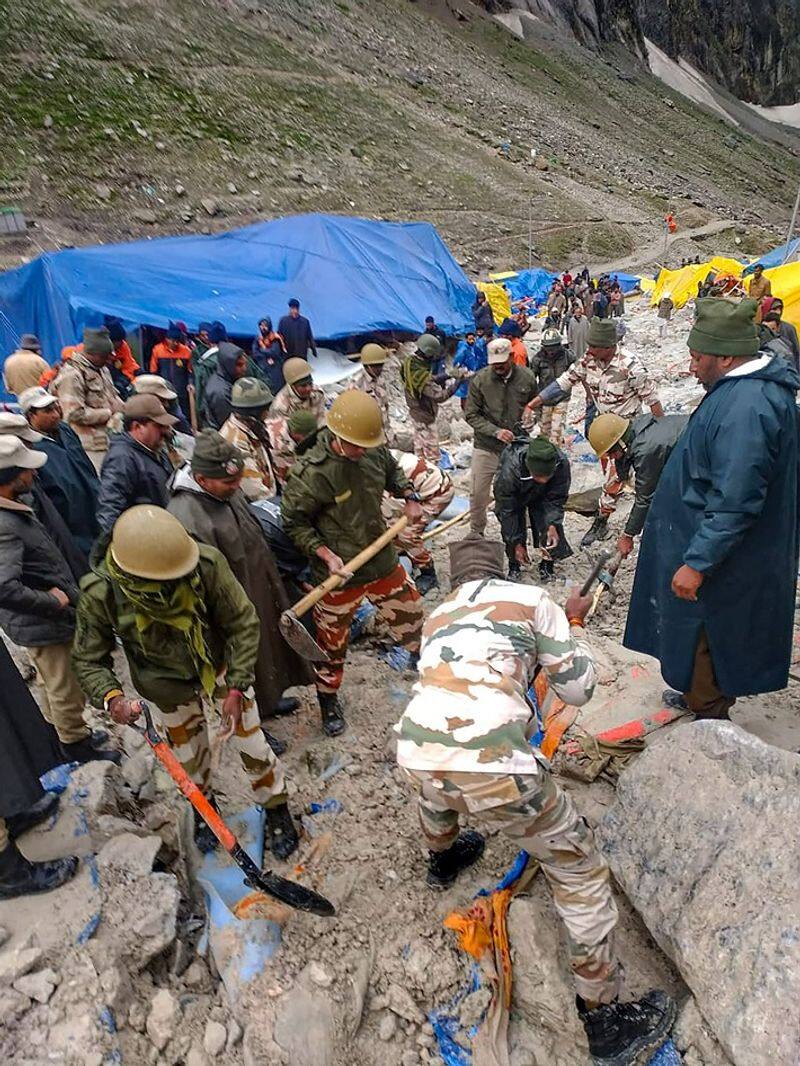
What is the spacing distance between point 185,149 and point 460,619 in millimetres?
28229

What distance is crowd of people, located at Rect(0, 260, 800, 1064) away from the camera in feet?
7.20

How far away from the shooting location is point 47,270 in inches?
413

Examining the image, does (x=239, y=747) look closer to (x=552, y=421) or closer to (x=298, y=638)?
(x=298, y=638)

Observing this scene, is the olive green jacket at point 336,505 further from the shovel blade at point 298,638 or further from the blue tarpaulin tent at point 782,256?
the blue tarpaulin tent at point 782,256

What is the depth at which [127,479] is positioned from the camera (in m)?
3.88

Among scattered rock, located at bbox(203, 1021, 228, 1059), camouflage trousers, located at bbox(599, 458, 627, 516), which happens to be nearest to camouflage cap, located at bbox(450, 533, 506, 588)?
scattered rock, located at bbox(203, 1021, 228, 1059)

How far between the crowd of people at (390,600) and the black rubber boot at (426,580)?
2.88 feet

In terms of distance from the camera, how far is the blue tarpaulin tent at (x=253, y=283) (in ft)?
34.6

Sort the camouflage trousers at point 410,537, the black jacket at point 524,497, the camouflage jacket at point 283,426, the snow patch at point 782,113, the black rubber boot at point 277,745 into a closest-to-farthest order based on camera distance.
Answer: the black rubber boot at point 277,745
the black jacket at point 524,497
the camouflage trousers at point 410,537
the camouflage jacket at point 283,426
the snow patch at point 782,113

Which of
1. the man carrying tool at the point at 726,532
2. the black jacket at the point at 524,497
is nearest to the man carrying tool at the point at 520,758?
the man carrying tool at the point at 726,532

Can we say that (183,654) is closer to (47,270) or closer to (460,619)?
(460,619)

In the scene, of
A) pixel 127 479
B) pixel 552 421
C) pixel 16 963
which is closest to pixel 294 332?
pixel 552 421

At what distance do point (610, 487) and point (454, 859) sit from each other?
3.36 m

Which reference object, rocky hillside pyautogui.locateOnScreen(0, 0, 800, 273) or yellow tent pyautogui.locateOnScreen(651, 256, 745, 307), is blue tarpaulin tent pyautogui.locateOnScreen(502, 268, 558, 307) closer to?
rocky hillside pyautogui.locateOnScreen(0, 0, 800, 273)
